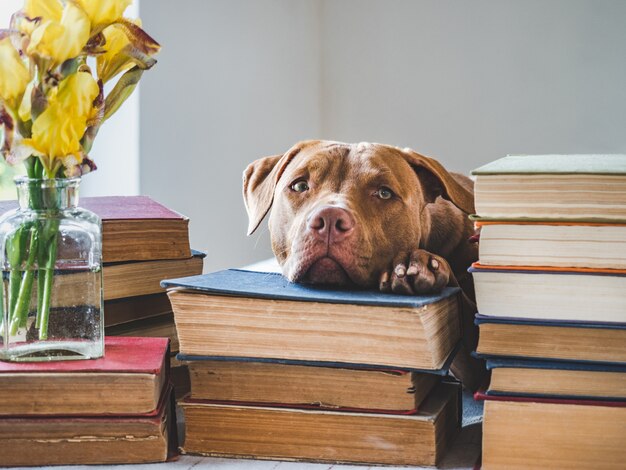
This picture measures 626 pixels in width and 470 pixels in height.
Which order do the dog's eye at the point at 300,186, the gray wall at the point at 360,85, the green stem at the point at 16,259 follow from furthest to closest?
the gray wall at the point at 360,85
the dog's eye at the point at 300,186
the green stem at the point at 16,259

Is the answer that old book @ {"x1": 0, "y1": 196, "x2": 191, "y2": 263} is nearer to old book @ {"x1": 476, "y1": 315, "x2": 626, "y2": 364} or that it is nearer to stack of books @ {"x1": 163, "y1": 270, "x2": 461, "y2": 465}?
stack of books @ {"x1": 163, "y1": 270, "x2": 461, "y2": 465}

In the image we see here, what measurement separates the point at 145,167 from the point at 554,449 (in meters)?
2.04

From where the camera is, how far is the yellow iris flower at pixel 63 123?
1343 millimetres

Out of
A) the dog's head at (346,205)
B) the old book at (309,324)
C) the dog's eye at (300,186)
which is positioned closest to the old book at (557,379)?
the old book at (309,324)

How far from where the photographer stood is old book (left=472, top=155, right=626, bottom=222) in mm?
1273

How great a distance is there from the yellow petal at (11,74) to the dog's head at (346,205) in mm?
578

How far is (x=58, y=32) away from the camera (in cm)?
131

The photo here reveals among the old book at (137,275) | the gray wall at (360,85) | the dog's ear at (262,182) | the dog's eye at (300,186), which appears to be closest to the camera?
the old book at (137,275)

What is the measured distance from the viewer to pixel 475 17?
13.4 ft

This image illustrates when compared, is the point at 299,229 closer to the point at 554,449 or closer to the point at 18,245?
the point at 18,245

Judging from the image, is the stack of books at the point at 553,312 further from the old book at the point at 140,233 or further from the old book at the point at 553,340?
the old book at the point at 140,233

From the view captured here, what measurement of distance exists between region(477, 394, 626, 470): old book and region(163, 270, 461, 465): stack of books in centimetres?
10

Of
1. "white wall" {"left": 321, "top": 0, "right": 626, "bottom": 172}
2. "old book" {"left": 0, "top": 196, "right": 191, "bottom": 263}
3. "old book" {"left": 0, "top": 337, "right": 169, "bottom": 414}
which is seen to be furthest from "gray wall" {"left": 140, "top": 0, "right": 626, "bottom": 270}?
"old book" {"left": 0, "top": 337, "right": 169, "bottom": 414}

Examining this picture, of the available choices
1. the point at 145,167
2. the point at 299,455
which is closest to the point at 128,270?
the point at 299,455
